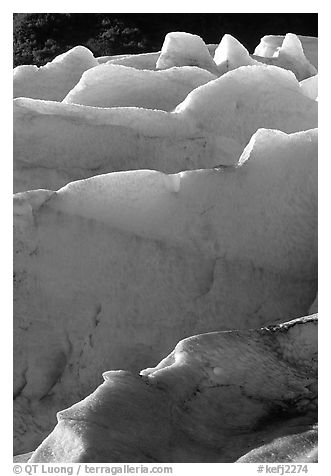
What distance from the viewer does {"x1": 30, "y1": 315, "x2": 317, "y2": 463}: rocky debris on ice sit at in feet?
2.97

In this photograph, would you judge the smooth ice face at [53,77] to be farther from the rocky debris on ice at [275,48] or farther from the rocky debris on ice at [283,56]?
the rocky debris on ice at [275,48]

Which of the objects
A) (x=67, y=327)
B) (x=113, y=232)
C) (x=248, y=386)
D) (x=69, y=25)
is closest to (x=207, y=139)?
(x=113, y=232)

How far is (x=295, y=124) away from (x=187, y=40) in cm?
41

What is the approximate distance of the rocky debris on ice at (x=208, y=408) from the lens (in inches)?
35.7

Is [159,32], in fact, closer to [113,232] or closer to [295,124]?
[295,124]

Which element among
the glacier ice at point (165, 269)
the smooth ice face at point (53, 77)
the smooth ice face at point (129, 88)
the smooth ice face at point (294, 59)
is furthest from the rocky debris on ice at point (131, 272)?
the smooth ice face at point (294, 59)

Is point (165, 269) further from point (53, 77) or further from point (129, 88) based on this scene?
point (53, 77)

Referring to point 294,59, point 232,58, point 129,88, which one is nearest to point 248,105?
point 129,88

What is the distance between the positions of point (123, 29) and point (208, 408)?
Answer: 7.62 ft

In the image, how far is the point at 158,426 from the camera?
94cm

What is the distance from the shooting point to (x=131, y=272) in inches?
49.6

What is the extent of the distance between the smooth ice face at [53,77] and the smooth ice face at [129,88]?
0.14m

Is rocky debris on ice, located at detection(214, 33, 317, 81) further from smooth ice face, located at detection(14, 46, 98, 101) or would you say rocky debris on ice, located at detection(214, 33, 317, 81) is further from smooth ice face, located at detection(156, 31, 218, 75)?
smooth ice face, located at detection(14, 46, 98, 101)

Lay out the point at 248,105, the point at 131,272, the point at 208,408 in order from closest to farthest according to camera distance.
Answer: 1. the point at 208,408
2. the point at 131,272
3. the point at 248,105
